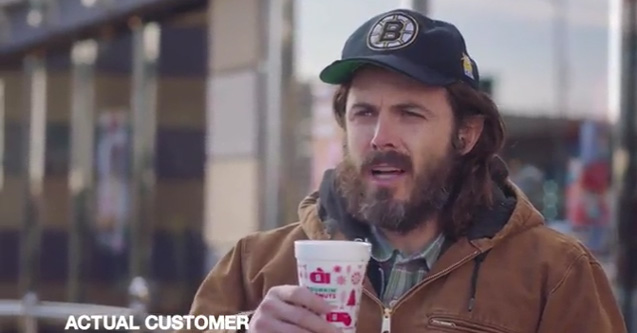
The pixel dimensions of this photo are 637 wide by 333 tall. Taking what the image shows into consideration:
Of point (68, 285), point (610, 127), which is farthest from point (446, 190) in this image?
point (68, 285)

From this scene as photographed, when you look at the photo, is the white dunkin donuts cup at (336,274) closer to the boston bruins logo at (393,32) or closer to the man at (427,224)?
the man at (427,224)

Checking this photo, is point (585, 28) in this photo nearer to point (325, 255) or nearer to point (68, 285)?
point (325, 255)

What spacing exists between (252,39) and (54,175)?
9.58 ft

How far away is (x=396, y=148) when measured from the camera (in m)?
2.56

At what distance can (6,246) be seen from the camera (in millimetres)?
9125

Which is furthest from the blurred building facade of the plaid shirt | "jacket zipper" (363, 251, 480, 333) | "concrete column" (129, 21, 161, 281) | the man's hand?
the man's hand

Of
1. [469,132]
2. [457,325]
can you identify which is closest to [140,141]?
[469,132]

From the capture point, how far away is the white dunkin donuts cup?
7.16ft

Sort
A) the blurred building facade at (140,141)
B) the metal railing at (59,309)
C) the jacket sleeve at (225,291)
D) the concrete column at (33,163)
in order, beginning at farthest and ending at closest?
the concrete column at (33,163) → the metal railing at (59,309) → the blurred building facade at (140,141) → the jacket sleeve at (225,291)

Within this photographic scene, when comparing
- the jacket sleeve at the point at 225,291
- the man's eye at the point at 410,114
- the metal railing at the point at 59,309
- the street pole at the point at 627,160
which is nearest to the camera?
the man's eye at the point at 410,114

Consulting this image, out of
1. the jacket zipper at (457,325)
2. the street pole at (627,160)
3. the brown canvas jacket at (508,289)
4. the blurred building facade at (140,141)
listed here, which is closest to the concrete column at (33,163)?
the blurred building facade at (140,141)

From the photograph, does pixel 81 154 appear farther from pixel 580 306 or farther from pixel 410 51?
pixel 580 306

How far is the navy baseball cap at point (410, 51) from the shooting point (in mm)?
2578

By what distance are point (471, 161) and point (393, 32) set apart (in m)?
0.37
